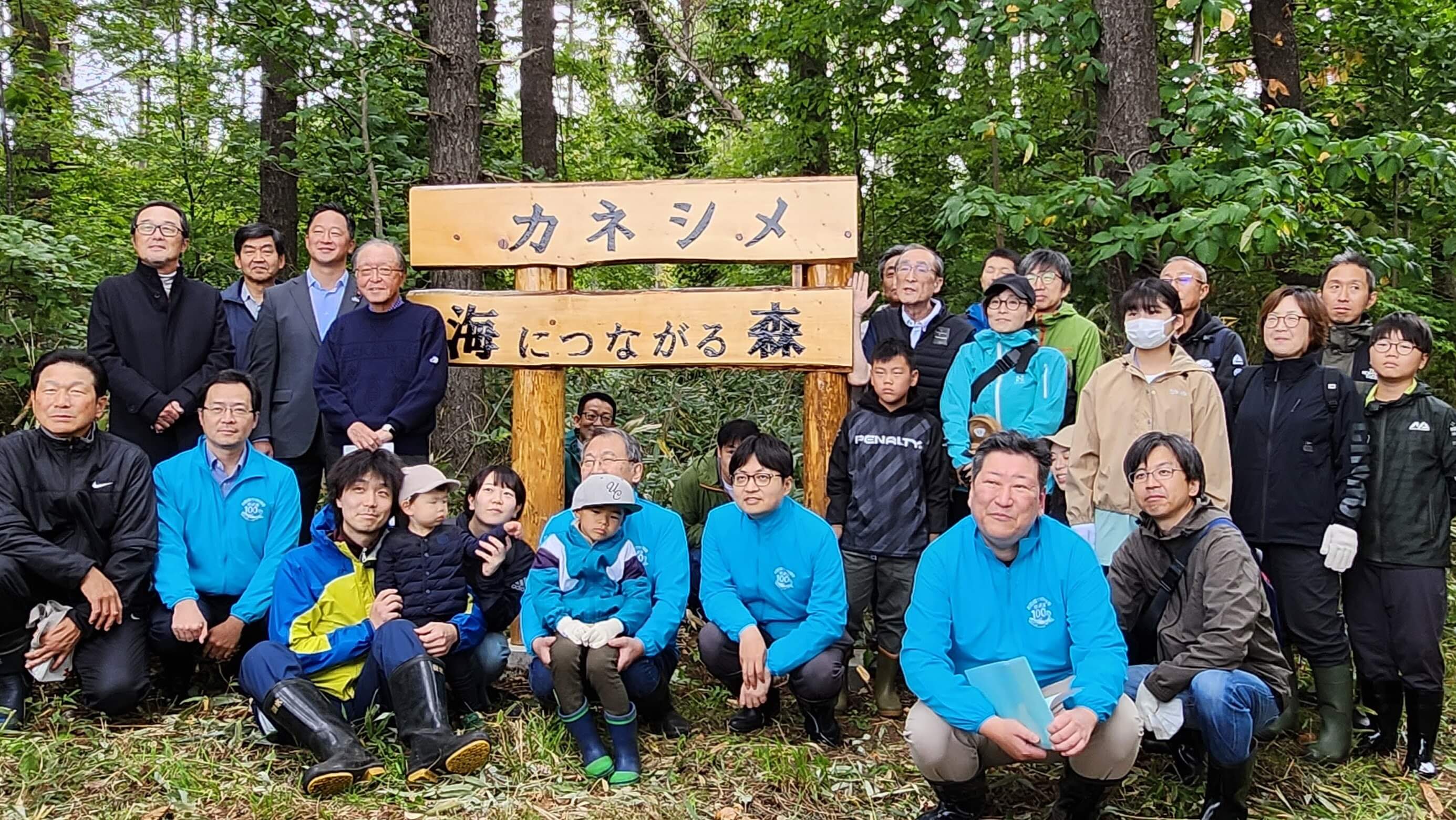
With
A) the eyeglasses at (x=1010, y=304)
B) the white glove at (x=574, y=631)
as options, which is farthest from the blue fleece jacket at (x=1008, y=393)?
the white glove at (x=574, y=631)

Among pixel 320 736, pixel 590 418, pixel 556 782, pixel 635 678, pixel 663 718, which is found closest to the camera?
pixel 320 736

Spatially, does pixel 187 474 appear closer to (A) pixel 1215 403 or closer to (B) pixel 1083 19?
(A) pixel 1215 403

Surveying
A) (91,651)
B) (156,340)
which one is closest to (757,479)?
(91,651)

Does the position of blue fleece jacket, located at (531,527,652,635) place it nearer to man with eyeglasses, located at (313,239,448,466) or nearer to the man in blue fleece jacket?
the man in blue fleece jacket

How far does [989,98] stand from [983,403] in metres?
5.43

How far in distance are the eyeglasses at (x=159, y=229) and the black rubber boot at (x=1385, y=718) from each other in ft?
19.0

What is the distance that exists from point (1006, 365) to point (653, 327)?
1698 millimetres

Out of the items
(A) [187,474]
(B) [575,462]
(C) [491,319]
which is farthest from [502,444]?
(A) [187,474]

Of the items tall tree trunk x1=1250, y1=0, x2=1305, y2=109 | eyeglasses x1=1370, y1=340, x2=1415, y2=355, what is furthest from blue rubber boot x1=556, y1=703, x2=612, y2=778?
tall tree trunk x1=1250, y1=0, x2=1305, y2=109

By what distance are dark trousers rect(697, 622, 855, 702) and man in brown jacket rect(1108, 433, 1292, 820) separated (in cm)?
112

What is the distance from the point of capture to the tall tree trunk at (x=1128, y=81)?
6.48 meters

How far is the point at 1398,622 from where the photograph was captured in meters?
3.90

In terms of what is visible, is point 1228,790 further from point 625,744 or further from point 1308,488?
point 625,744

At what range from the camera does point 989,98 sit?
8.89 m
